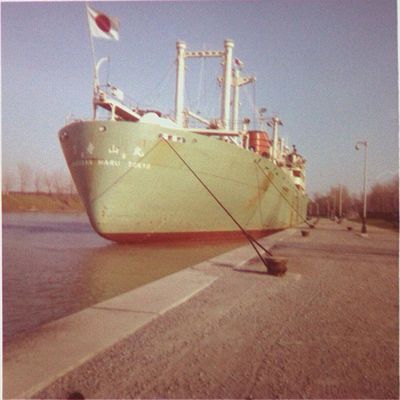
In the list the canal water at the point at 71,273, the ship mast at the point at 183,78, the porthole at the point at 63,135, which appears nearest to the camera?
the canal water at the point at 71,273

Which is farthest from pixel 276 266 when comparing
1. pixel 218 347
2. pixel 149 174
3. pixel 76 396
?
pixel 149 174

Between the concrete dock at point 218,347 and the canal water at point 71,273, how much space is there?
6.81ft

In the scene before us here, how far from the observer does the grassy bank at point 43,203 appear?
5738 cm

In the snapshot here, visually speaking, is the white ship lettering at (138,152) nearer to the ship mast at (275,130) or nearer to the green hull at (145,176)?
the green hull at (145,176)

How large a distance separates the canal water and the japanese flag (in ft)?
20.2

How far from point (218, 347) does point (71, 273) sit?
824cm

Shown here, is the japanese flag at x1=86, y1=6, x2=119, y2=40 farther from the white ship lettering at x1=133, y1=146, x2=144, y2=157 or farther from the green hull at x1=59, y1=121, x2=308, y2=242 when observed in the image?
the white ship lettering at x1=133, y1=146, x2=144, y2=157

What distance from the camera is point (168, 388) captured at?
2.81 metres

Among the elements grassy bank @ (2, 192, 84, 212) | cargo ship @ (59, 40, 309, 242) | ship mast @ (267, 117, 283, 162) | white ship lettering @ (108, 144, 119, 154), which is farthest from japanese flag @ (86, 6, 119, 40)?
grassy bank @ (2, 192, 84, 212)

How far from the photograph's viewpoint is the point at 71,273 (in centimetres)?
1070

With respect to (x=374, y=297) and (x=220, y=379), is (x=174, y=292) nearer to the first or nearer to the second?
(x=220, y=379)

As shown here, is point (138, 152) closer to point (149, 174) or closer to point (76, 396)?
point (149, 174)

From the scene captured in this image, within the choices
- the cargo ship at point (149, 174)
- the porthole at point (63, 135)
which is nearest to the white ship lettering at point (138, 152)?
the cargo ship at point (149, 174)

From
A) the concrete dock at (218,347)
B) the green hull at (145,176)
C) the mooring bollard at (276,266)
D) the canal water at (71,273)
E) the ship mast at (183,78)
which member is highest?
the ship mast at (183,78)
